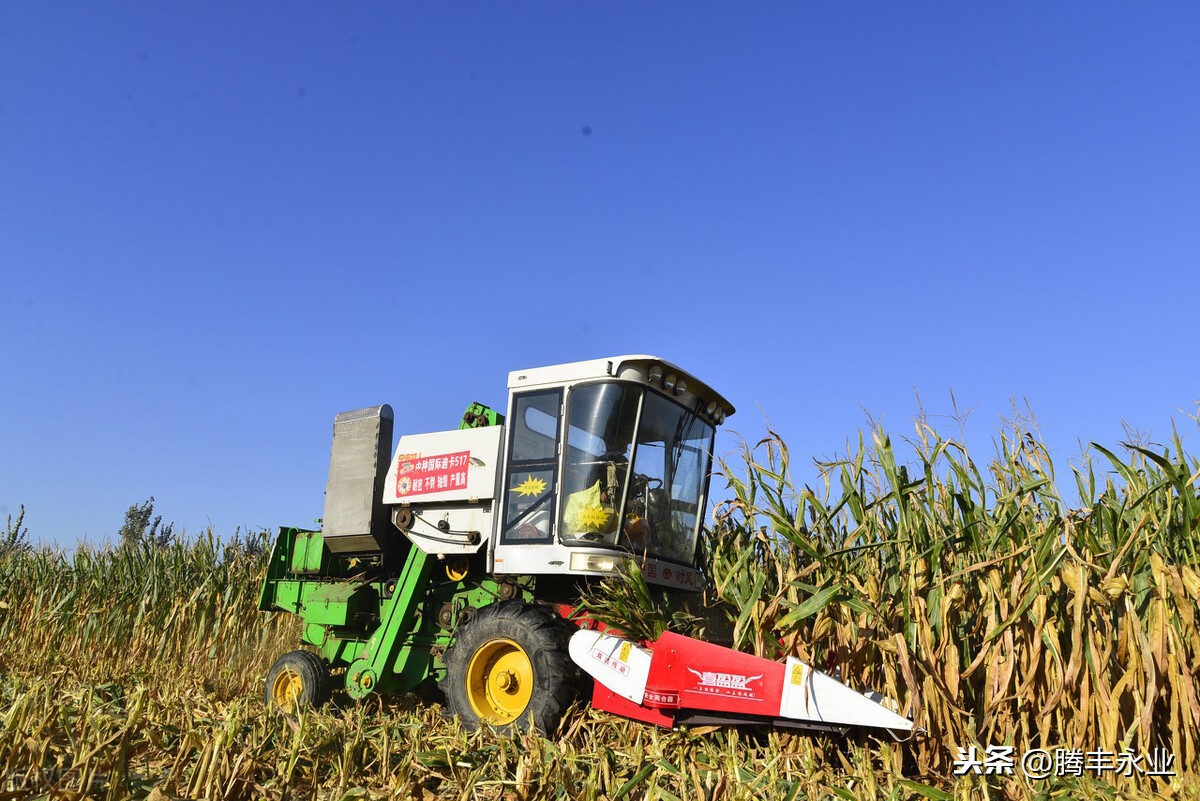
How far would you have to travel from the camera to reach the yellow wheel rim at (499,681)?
568cm

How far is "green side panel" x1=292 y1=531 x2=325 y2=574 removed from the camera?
8.16m

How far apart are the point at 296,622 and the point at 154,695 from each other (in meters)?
3.91

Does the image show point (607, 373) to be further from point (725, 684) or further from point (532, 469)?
point (725, 684)

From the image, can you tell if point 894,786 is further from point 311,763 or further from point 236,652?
point 236,652

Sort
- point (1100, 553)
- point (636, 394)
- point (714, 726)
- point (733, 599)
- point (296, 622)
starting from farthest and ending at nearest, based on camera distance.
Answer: point (296, 622), point (636, 394), point (733, 599), point (714, 726), point (1100, 553)

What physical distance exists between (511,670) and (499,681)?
0.40ft

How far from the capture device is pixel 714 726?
16.0ft

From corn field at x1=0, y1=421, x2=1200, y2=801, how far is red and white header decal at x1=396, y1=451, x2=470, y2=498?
1810mm

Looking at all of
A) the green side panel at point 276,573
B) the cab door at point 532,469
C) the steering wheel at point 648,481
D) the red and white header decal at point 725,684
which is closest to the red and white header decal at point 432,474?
the cab door at point 532,469

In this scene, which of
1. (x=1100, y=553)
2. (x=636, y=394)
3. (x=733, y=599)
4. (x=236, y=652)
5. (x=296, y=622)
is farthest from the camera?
(x=296, y=622)

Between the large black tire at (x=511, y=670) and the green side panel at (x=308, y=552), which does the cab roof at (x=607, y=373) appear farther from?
the green side panel at (x=308, y=552)

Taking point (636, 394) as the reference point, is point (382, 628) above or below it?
below

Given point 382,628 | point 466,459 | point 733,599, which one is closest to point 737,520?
point 733,599

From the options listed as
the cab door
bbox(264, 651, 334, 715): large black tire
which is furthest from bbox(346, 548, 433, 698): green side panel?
the cab door
